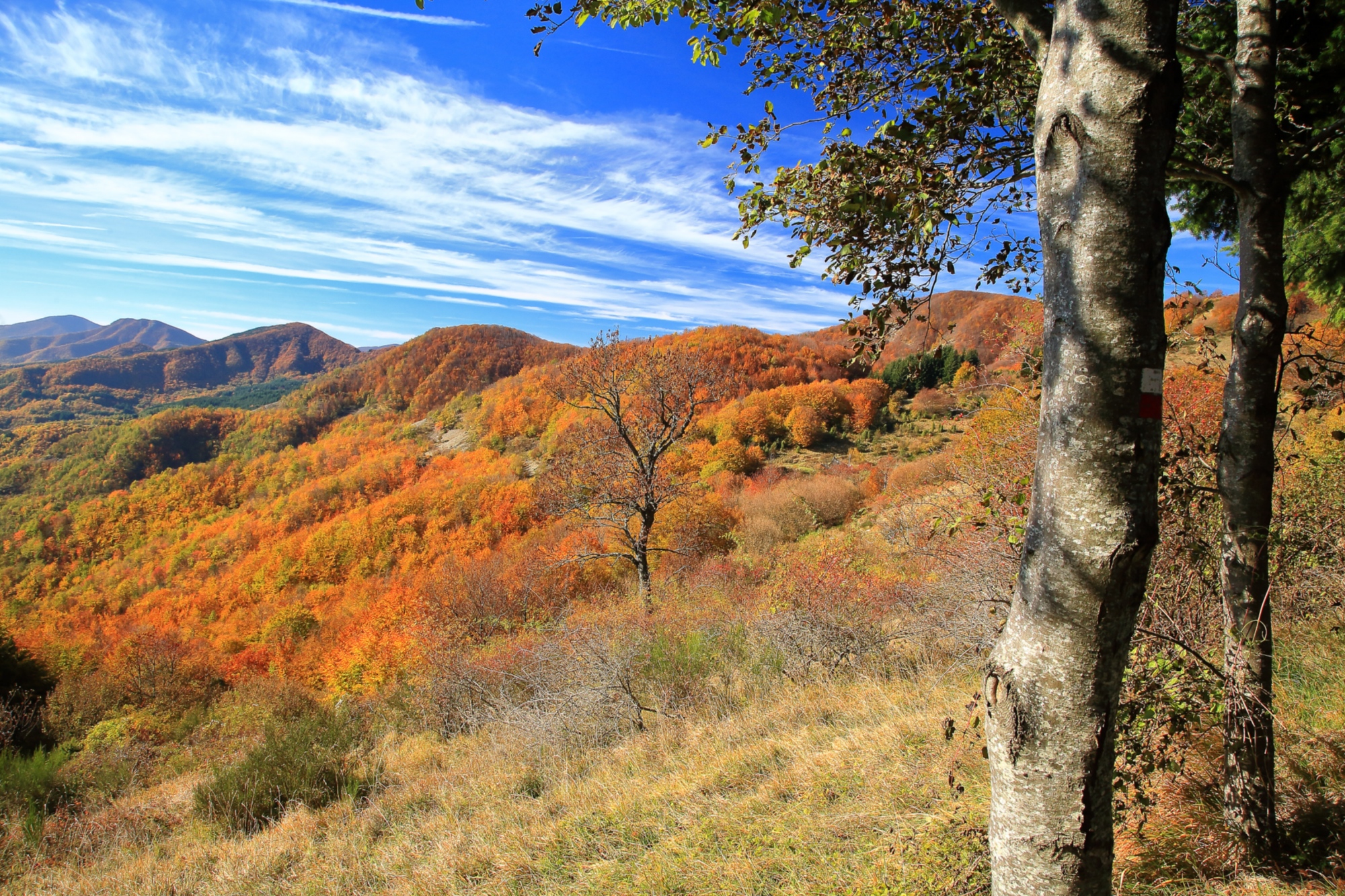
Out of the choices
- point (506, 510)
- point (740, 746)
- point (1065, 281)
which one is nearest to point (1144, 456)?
point (1065, 281)

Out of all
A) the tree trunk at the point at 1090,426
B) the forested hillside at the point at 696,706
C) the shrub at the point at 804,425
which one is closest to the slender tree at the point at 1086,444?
the tree trunk at the point at 1090,426

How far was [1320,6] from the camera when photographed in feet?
11.8

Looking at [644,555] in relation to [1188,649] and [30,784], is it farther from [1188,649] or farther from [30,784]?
[1188,649]

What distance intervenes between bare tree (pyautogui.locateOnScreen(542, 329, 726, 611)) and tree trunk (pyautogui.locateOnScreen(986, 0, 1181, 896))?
1198cm

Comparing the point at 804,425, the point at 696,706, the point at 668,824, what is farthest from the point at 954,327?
the point at 804,425

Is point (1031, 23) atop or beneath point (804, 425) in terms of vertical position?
beneath

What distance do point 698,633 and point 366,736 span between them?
7564 millimetres

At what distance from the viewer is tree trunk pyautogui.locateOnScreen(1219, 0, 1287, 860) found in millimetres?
2252

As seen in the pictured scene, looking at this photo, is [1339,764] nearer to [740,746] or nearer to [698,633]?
[740,746]

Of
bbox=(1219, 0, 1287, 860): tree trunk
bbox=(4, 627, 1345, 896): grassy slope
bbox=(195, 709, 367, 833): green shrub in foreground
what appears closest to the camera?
bbox=(1219, 0, 1287, 860): tree trunk

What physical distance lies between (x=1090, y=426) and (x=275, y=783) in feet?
33.2

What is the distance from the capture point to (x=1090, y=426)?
4.73ft

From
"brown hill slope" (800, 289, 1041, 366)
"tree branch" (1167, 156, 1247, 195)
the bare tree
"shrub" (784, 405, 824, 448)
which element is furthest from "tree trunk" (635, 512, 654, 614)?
"shrub" (784, 405, 824, 448)

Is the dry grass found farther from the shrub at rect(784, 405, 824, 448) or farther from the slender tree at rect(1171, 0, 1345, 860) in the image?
the shrub at rect(784, 405, 824, 448)
